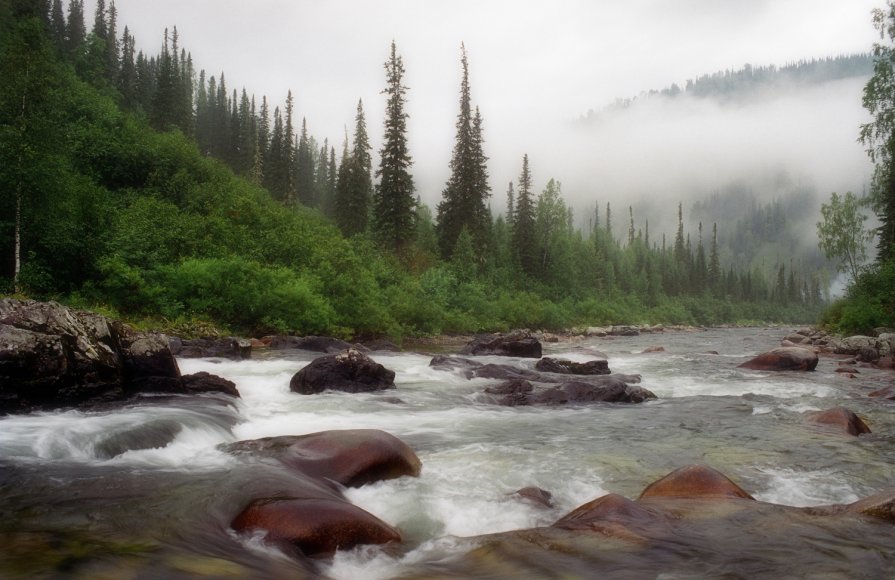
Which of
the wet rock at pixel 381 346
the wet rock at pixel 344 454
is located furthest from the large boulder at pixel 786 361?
the wet rock at pixel 344 454

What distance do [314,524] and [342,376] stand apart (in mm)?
8437

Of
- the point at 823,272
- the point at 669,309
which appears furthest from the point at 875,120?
the point at 823,272

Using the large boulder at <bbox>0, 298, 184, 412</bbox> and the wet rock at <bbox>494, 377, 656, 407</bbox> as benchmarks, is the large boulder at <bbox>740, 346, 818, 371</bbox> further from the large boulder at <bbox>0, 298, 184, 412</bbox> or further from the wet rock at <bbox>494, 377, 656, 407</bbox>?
the large boulder at <bbox>0, 298, 184, 412</bbox>

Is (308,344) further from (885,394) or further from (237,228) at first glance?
(885,394)

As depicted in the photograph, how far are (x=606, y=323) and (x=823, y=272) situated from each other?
328 feet

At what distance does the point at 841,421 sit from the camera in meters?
9.91

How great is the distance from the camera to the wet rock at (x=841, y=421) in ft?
31.7

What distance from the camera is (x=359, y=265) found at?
96.5 ft

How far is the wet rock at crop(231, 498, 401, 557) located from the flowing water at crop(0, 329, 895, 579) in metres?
0.15

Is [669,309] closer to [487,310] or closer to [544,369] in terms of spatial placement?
[487,310]

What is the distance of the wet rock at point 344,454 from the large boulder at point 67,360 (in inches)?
121

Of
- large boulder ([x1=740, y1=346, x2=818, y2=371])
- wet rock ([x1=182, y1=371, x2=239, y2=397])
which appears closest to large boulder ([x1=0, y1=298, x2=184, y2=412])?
wet rock ([x1=182, y1=371, x2=239, y2=397])

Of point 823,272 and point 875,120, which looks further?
point 823,272

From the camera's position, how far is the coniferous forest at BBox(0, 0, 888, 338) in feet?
62.4
